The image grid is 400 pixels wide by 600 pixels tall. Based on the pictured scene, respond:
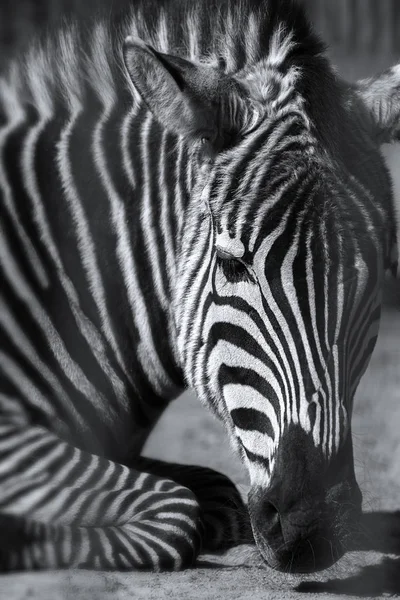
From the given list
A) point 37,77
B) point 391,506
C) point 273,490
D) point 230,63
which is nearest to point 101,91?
point 37,77

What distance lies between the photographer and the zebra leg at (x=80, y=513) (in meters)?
3.27

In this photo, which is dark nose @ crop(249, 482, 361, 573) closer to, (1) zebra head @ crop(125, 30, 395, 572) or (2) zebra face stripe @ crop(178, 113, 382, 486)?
(1) zebra head @ crop(125, 30, 395, 572)

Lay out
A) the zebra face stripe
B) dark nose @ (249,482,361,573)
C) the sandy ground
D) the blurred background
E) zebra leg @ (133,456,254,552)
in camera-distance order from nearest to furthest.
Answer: dark nose @ (249,482,361,573)
the zebra face stripe
the sandy ground
zebra leg @ (133,456,254,552)
the blurred background

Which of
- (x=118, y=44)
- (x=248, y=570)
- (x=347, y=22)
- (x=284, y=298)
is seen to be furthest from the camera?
(x=347, y=22)

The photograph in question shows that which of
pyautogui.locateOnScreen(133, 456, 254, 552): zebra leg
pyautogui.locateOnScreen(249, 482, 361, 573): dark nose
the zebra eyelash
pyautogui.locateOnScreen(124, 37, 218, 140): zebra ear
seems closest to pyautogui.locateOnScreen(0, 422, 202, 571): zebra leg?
pyautogui.locateOnScreen(133, 456, 254, 552): zebra leg

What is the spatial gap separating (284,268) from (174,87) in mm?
704

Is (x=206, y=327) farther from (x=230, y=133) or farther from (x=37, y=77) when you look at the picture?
(x=37, y=77)

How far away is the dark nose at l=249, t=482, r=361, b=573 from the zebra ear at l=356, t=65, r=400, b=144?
4.50 feet

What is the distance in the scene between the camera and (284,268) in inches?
113

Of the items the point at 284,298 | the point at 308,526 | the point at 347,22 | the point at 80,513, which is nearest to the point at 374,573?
the point at 308,526

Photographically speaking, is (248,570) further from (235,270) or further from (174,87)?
(174,87)

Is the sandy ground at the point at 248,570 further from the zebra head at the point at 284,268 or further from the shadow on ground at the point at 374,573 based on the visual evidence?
the zebra head at the point at 284,268

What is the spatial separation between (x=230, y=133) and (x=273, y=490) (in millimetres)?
1249

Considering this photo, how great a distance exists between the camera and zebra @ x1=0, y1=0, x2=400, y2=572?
287 centimetres
